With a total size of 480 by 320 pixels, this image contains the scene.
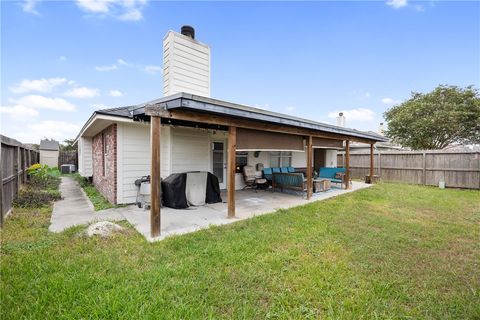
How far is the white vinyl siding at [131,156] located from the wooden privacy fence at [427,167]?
37.5 ft

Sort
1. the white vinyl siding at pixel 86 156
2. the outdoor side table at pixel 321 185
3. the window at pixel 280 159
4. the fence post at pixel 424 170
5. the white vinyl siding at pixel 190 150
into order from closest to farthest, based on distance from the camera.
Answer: the white vinyl siding at pixel 190 150 → the outdoor side table at pixel 321 185 → the white vinyl siding at pixel 86 156 → the window at pixel 280 159 → the fence post at pixel 424 170

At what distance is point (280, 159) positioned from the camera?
10.8 m

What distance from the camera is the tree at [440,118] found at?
15383 millimetres

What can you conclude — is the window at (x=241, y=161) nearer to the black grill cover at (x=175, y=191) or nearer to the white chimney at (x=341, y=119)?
the black grill cover at (x=175, y=191)

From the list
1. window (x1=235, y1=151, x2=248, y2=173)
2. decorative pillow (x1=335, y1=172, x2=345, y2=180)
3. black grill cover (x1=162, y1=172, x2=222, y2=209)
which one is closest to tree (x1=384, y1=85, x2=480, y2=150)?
decorative pillow (x1=335, y1=172, x2=345, y2=180)

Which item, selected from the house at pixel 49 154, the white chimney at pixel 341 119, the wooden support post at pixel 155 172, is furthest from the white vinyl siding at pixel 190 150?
the house at pixel 49 154

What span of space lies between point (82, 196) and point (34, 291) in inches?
253

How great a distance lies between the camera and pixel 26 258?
3.00 m

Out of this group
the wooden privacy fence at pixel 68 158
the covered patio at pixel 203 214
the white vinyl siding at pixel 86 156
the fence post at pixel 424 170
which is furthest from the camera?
the wooden privacy fence at pixel 68 158

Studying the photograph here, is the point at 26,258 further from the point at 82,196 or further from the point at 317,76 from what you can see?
the point at 317,76

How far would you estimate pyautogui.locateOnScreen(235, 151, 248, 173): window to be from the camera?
361 inches

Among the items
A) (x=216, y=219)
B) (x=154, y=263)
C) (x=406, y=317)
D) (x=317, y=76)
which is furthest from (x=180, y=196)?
(x=317, y=76)

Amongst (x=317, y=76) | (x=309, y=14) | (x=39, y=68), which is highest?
(x=309, y=14)

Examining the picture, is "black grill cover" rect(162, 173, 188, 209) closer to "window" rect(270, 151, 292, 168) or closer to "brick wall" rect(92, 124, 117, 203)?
"brick wall" rect(92, 124, 117, 203)
